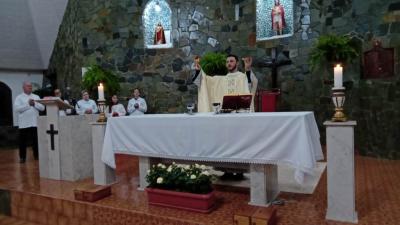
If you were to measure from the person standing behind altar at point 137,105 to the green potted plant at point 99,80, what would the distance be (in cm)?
68

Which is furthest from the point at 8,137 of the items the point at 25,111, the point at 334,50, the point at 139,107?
the point at 334,50

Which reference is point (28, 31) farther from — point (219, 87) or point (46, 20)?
point (219, 87)

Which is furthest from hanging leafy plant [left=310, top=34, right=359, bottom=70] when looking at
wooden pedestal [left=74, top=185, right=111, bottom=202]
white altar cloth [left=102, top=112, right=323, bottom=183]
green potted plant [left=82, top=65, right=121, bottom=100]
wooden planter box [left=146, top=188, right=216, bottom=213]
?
green potted plant [left=82, top=65, right=121, bottom=100]

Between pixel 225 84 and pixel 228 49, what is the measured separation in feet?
12.0

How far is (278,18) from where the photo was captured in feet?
23.5

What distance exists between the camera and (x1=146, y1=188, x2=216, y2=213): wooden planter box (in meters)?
2.94

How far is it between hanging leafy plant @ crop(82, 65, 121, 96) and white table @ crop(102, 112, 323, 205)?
5.03 m

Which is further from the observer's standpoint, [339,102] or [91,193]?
[91,193]

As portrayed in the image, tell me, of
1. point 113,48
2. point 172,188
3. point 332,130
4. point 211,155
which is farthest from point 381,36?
point 113,48

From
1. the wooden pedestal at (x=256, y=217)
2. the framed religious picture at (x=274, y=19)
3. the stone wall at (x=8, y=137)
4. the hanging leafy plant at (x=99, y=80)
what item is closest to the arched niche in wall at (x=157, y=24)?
the hanging leafy plant at (x=99, y=80)

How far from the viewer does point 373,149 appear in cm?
577

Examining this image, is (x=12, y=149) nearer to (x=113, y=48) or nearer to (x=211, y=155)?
(x=113, y=48)

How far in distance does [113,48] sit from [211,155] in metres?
6.76

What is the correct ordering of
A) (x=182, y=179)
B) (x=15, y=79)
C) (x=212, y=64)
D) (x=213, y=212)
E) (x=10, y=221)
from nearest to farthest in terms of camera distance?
(x=213, y=212)
(x=182, y=179)
(x=10, y=221)
(x=212, y=64)
(x=15, y=79)
